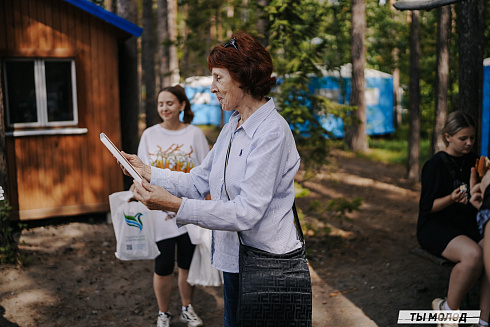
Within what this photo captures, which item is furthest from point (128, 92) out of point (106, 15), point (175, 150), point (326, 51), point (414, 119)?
point (414, 119)

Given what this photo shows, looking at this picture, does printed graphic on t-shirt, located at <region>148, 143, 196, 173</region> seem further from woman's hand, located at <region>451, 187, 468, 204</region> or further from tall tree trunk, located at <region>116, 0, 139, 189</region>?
tall tree trunk, located at <region>116, 0, 139, 189</region>

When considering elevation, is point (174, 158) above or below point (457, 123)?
below

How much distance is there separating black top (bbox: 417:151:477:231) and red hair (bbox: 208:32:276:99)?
2.60 metres

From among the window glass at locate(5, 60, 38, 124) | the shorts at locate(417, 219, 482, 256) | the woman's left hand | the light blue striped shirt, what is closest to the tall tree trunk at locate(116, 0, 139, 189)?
the window glass at locate(5, 60, 38, 124)

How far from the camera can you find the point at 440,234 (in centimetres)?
456

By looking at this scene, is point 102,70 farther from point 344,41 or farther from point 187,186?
point 344,41

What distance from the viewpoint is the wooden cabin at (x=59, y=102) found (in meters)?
8.19

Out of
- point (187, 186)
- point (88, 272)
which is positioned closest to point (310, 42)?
point (88, 272)

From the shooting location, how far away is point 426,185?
466 cm

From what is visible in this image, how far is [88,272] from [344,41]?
1862 centimetres

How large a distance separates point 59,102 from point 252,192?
23.0 ft

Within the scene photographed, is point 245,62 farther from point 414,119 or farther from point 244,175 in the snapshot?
point 414,119

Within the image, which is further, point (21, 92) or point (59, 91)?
point (59, 91)

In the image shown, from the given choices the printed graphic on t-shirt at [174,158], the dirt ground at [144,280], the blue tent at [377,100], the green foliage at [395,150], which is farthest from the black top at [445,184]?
the blue tent at [377,100]
